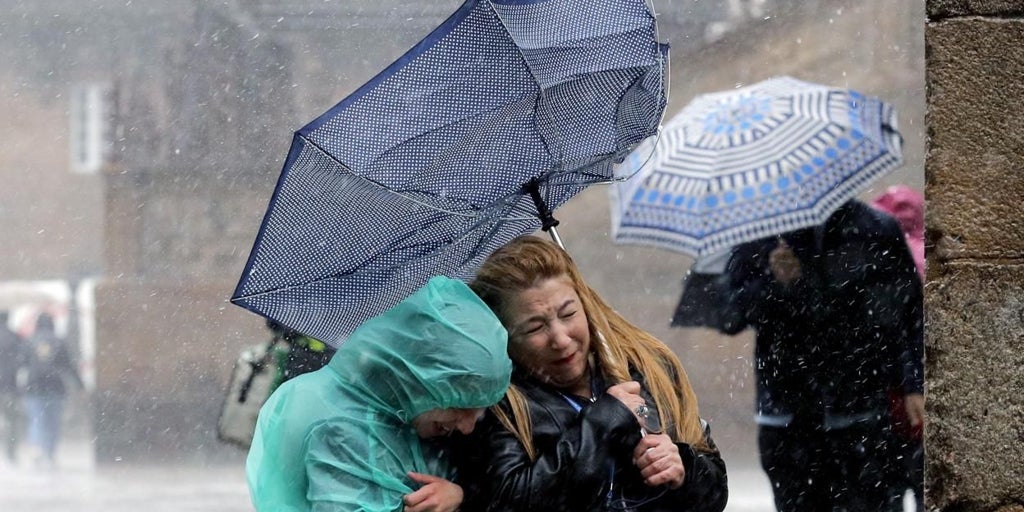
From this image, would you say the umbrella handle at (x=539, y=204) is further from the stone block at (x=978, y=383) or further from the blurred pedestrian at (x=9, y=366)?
the blurred pedestrian at (x=9, y=366)

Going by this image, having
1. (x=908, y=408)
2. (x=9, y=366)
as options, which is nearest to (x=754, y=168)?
(x=908, y=408)

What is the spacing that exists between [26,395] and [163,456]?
72.1 inches

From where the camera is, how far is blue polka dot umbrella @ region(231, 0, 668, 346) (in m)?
3.00

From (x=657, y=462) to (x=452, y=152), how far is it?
76 centimetres

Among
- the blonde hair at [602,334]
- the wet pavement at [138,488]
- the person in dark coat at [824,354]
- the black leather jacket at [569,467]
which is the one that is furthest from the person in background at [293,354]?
the wet pavement at [138,488]

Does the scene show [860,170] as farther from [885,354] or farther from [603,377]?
[603,377]

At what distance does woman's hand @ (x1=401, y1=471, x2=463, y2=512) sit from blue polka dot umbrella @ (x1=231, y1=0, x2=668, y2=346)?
19.1 inches

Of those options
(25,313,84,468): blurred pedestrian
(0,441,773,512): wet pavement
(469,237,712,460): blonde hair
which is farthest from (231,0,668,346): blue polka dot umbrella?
(25,313,84,468): blurred pedestrian

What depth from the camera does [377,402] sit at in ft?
9.53

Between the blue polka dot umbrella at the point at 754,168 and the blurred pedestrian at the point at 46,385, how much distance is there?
35.6ft

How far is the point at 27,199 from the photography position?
2317 cm

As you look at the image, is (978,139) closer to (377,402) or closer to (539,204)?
(539,204)

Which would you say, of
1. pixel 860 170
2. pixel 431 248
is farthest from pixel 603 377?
pixel 860 170

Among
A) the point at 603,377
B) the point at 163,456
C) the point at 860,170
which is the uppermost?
the point at 603,377
